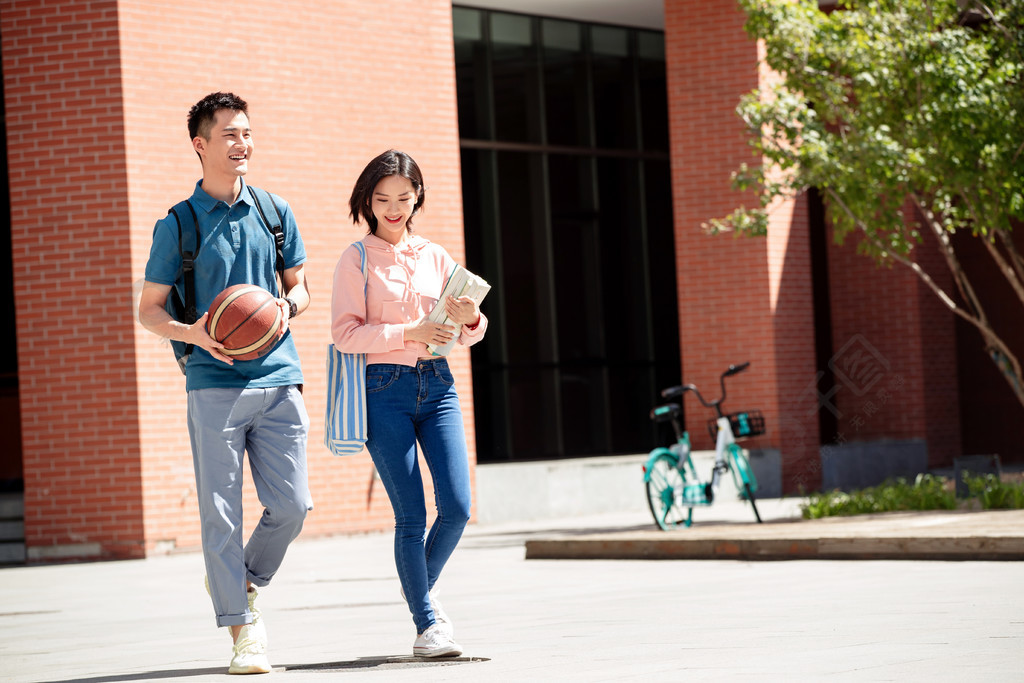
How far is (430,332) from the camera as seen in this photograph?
563cm

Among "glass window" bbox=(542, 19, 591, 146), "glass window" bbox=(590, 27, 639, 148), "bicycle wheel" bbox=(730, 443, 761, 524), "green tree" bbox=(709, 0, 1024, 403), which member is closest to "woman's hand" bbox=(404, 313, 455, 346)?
"bicycle wheel" bbox=(730, 443, 761, 524)

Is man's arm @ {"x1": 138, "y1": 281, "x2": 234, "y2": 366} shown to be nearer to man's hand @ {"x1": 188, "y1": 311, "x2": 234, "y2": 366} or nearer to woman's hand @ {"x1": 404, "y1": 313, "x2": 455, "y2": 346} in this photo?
man's hand @ {"x1": 188, "y1": 311, "x2": 234, "y2": 366}

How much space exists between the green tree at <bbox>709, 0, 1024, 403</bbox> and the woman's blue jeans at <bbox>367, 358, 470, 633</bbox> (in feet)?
24.9

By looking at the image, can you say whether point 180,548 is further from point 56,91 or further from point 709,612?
point 709,612

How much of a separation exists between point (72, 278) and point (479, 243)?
7.41 metres

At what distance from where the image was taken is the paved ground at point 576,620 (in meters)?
5.37

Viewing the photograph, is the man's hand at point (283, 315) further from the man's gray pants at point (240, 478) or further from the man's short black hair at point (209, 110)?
the man's short black hair at point (209, 110)

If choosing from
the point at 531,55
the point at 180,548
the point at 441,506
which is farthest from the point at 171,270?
the point at 531,55

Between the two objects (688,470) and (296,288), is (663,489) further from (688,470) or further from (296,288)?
(296,288)

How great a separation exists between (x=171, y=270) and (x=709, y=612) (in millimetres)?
3128

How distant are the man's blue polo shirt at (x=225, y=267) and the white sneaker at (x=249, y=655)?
0.96 metres

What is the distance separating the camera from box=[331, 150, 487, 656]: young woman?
18.6 ft

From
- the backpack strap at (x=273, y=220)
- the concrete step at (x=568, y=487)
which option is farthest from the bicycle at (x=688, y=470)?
the backpack strap at (x=273, y=220)

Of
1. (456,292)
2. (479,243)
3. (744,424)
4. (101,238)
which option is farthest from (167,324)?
(479,243)
